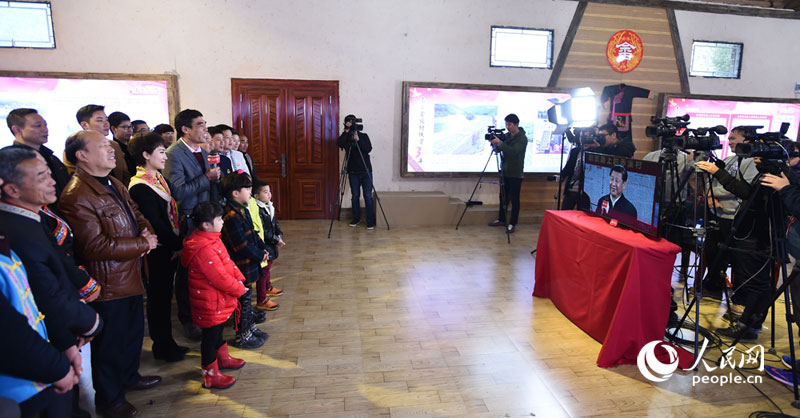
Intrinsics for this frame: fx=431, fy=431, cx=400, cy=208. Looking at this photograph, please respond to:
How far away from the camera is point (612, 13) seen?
Result: 6773 mm

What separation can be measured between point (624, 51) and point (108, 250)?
7506 mm

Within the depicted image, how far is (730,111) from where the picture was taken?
7285 mm

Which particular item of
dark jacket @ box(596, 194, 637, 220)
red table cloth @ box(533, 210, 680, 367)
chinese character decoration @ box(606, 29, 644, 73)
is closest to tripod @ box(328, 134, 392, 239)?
red table cloth @ box(533, 210, 680, 367)

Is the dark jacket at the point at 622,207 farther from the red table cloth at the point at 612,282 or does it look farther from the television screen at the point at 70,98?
the television screen at the point at 70,98

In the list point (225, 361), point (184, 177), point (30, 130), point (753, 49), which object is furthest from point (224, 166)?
point (753, 49)

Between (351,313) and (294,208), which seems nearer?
(351,313)

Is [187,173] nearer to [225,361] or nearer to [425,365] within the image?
[225,361]

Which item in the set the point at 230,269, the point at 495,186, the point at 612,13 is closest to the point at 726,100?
the point at 612,13

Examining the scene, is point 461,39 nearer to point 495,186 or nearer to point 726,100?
point 495,186

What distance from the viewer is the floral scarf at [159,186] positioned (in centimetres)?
243

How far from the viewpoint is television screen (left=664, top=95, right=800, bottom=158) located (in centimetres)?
714

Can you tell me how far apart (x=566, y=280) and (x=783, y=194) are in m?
1.45

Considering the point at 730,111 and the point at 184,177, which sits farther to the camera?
the point at 730,111

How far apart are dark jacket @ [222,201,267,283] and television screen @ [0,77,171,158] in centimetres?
425
